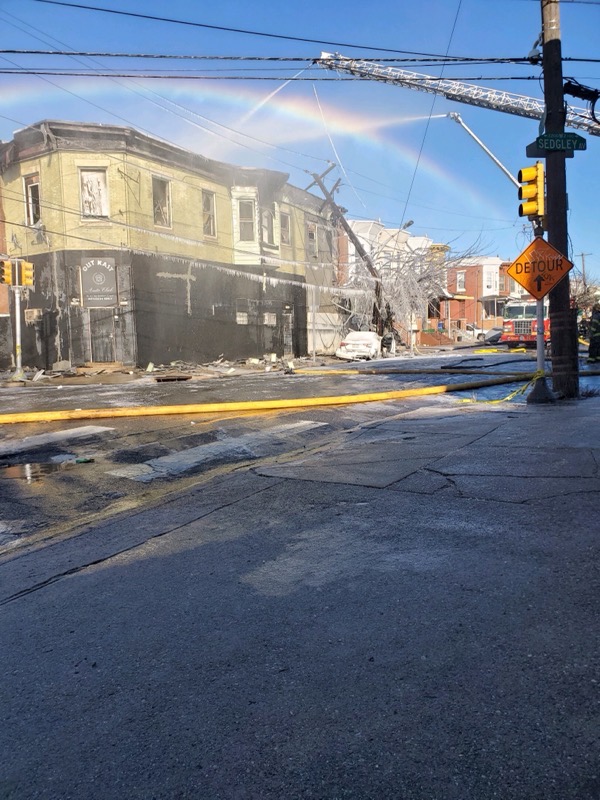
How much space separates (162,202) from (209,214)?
105 inches

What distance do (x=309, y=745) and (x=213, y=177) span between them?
2846 cm

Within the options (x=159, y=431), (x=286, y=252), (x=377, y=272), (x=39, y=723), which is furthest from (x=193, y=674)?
(x=377, y=272)

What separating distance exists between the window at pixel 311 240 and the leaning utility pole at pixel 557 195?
23825 mm

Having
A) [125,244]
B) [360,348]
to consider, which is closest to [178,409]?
[125,244]

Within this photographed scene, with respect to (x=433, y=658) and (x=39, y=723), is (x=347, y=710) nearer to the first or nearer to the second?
(x=433, y=658)

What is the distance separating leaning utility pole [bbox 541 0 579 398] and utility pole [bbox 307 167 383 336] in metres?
23.7

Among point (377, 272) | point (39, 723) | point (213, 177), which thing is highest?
point (213, 177)

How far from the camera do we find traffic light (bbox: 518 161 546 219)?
11.4 meters

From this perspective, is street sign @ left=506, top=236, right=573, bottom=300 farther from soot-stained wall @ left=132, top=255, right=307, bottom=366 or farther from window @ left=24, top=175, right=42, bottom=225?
window @ left=24, top=175, right=42, bottom=225

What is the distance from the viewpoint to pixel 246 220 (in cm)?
2970

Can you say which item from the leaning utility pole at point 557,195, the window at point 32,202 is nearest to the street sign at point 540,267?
the leaning utility pole at point 557,195

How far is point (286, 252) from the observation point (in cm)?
3272

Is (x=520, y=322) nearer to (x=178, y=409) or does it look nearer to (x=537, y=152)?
(x=537, y=152)

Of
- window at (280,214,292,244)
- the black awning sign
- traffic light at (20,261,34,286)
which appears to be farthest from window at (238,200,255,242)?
traffic light at (20,261,34,286)
